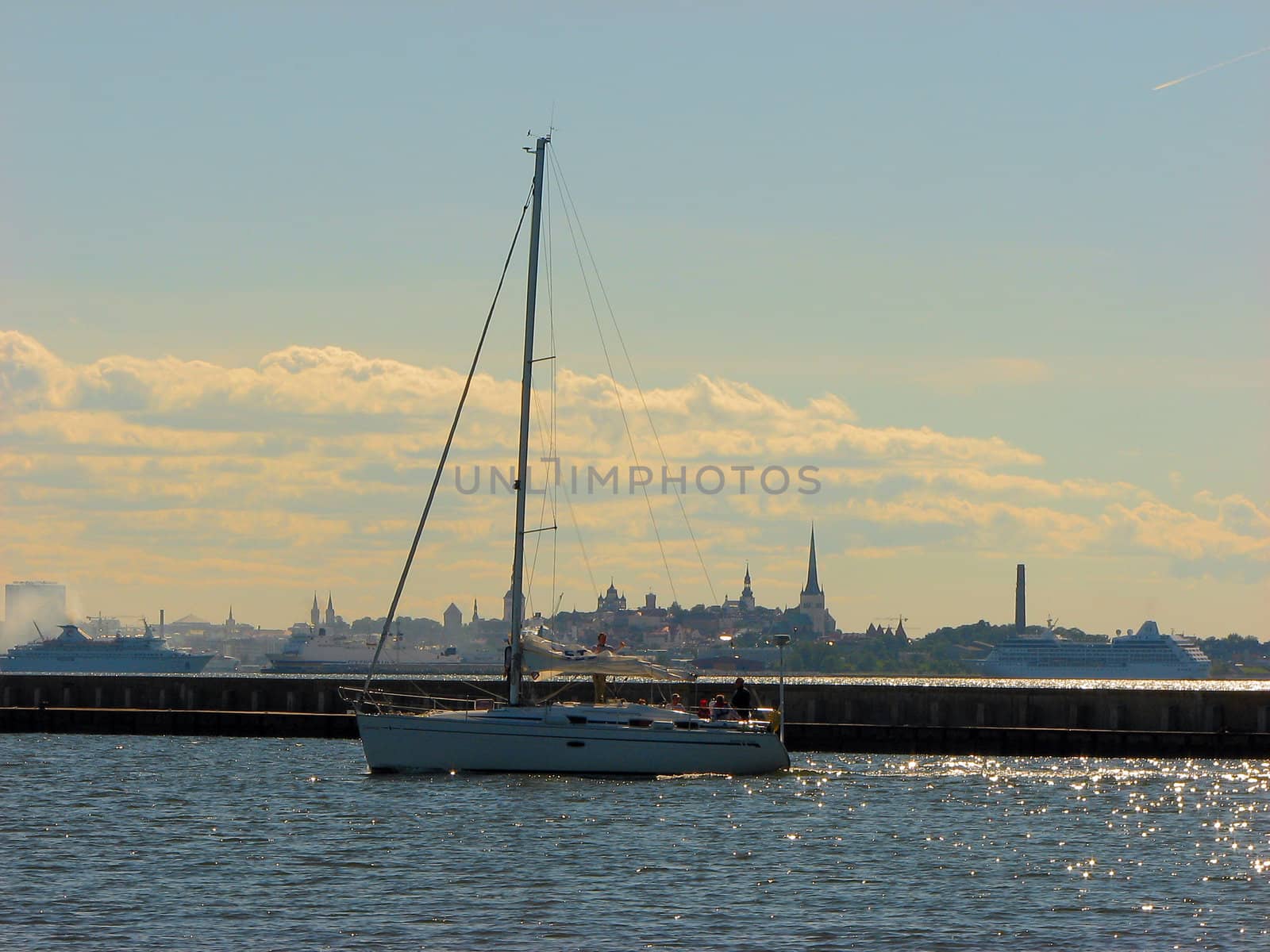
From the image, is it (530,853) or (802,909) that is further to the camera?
(530,853)

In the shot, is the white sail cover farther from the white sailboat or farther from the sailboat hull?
the sailboat hull

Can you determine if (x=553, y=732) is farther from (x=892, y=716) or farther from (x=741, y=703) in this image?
(x=892, y=716)

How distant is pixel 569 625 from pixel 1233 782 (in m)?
107

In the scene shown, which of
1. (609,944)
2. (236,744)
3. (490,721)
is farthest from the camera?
(236,744)

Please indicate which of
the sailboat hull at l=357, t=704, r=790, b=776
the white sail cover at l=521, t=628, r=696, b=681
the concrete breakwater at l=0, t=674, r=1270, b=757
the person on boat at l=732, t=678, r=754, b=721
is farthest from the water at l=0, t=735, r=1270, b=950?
the concrete breakwater at l=0, t=674, r=1270, b=757

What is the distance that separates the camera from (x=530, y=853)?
31812 millimetres

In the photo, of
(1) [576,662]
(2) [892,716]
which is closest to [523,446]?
(1) [576,662]

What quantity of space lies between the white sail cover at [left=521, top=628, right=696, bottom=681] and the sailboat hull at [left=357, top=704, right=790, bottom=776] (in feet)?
3.58

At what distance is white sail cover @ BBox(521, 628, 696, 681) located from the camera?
144 ft

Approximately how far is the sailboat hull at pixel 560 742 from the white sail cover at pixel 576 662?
109 centimetres

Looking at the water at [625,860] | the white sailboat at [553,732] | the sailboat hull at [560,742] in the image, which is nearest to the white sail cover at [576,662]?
the white sailboat at [553,732]

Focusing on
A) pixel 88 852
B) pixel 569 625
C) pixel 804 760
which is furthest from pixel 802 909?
pixel 569 625

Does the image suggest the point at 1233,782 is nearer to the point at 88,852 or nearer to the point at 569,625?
the point at 88,852

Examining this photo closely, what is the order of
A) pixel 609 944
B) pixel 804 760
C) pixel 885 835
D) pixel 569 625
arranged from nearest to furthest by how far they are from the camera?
pixel 609 944
pixel 885 835
pixel 804 760
pixel 569 625
